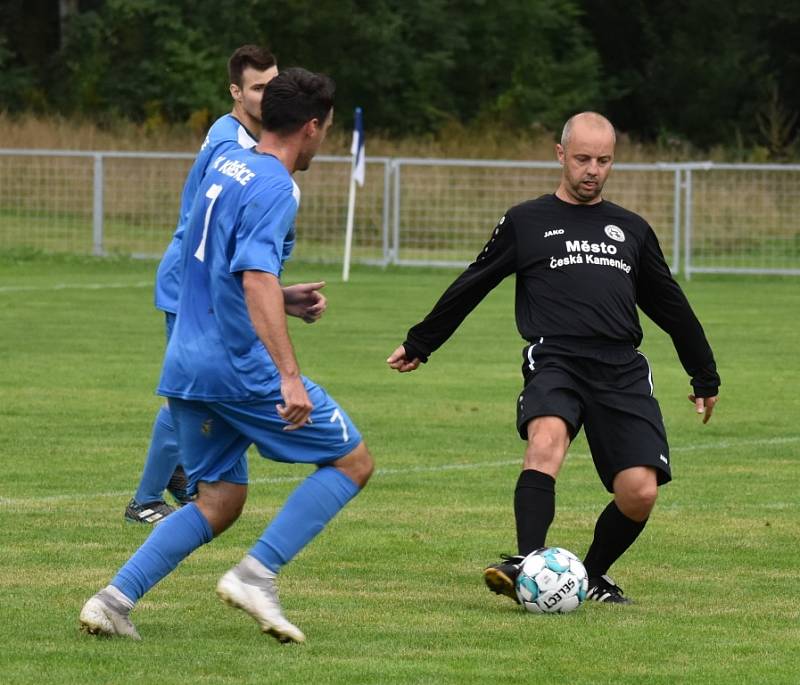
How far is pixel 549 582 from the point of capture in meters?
6.84

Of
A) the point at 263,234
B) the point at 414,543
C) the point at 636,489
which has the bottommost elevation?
the point at 414,543

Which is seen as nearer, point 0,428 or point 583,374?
point 583,374

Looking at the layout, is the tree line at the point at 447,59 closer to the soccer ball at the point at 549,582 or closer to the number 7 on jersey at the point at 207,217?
the soccer ball at the point at 549,582

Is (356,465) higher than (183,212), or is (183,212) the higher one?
(183,212)

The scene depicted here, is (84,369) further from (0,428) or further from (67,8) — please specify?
(67,8)

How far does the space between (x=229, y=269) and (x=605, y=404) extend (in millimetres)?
1708

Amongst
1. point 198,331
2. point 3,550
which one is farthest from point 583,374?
point 3,550

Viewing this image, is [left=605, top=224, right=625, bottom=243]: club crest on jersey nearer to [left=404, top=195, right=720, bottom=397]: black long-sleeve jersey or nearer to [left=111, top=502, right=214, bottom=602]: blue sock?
[left=404, top=195, right=720, bottom=397]: black long-sleeve jersey

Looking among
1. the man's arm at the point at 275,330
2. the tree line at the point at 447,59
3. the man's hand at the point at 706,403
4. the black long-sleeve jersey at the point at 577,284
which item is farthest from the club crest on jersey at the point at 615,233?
the tree line at the point at 447,59

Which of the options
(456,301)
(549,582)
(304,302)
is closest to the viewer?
(304,302)

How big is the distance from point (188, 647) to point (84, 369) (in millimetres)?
9587

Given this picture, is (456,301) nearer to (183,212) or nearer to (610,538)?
(610,538)

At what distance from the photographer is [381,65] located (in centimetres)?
5316

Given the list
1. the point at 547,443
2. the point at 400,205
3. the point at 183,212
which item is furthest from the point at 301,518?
the point at 400,205
